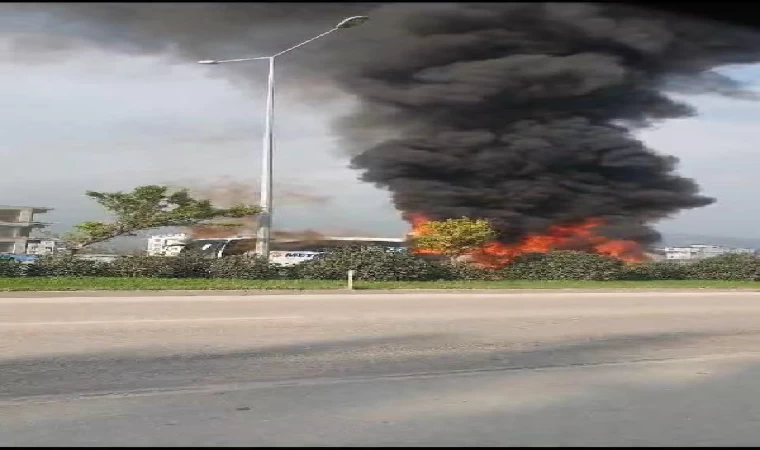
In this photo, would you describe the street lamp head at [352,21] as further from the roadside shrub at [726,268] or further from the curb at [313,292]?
the roadside shrub at [726,268]

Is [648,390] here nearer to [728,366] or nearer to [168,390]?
[728,366]

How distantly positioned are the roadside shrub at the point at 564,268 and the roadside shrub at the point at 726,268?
326 centimetres

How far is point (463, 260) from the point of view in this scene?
22.6 meters

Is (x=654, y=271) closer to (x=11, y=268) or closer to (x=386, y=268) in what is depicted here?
(x=386, y=268)

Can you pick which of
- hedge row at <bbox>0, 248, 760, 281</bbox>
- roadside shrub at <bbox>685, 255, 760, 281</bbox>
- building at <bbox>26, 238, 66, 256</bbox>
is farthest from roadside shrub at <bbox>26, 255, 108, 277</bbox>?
roadside shrub at <bbox>685, 255, 760, 281</bbox>

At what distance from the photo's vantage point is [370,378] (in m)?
6.59

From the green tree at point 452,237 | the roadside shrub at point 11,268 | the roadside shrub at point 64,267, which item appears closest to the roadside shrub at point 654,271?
the green tree at point 452,237

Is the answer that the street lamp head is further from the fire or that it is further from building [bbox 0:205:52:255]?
building [bbox 0:205:52:255]

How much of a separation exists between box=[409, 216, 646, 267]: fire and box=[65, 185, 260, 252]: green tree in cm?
604

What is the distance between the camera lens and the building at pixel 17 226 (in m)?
19.1

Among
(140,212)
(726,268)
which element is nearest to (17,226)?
(140,212)

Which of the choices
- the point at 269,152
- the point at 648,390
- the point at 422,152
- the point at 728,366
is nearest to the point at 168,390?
the point at 648,390

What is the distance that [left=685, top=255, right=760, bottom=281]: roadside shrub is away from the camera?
972 inches

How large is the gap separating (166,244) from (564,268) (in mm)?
10400
